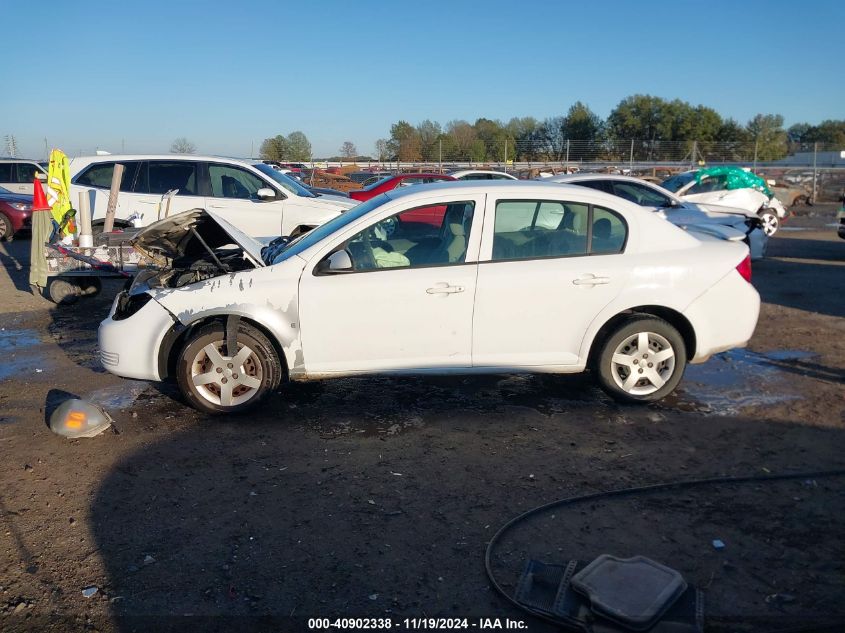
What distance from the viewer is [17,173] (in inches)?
812

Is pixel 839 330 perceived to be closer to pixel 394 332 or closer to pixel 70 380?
pixel 394 332

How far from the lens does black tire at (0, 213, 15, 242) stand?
55.9 ft

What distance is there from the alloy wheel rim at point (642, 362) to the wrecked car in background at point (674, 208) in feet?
21.5

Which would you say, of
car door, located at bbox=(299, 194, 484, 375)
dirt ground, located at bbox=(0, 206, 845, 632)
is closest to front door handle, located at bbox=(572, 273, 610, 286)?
car door, located at bbox=(299, 194, 484, 375)

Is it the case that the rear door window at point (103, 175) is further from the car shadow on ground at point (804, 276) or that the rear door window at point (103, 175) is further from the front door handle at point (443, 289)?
the car shadow on ground at point (804, 276)

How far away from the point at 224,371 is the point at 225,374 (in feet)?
0.08

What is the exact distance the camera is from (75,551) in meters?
3.60

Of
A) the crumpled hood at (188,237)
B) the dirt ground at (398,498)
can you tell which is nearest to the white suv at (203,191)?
the crumpled hood at (188,237)

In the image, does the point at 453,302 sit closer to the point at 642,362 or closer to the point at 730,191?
the point at 642,362

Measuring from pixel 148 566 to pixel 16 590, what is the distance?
1.85 ft

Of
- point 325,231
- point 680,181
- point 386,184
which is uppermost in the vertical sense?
point 680,181

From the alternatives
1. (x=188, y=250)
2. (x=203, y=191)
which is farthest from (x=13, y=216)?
(x=188, y=250)

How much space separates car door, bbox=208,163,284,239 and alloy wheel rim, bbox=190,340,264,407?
5688 mm

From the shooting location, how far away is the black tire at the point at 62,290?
952cm
